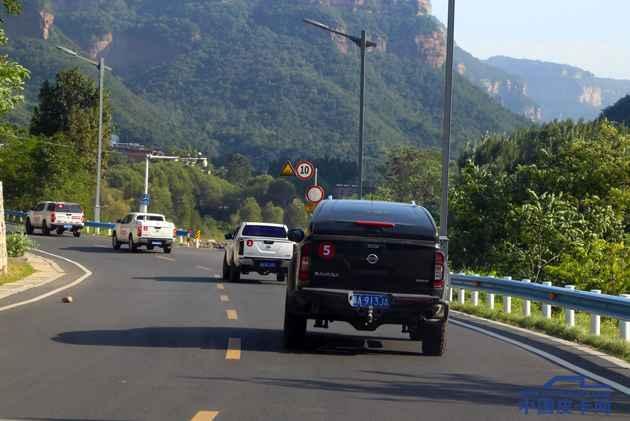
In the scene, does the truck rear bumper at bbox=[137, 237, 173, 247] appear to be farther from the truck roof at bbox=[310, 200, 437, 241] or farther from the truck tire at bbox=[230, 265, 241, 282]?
the truck roof at bbox=[310, 200, 437, 241]

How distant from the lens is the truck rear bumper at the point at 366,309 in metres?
13.8

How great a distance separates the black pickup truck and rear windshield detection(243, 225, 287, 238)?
1906 centimetres

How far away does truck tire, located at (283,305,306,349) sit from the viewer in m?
14.3

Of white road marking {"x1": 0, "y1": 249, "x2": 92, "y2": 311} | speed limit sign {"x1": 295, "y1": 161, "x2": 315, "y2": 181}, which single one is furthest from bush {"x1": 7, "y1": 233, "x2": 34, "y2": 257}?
speed limit sign {"x1": 295, "y1": 161, "x2": 315, "y2": 181}

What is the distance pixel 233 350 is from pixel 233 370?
1.93 meters

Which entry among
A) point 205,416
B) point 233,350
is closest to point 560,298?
point 233,350

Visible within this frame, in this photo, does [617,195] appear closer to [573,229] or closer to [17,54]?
[573,229]

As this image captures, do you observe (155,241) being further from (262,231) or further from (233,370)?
(233,370)

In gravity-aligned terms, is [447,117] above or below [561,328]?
above

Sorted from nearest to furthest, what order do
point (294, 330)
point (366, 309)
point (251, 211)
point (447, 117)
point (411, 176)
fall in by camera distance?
point (366, 309), point (294, 330), point (447, 117), point (411, 176), point (251, 211)

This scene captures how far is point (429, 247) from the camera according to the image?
45.7 ft

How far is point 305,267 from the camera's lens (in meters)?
14.0

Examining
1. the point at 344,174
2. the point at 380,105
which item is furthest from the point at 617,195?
the point at 380,105

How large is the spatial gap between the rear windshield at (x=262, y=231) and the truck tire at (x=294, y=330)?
60.9ft
